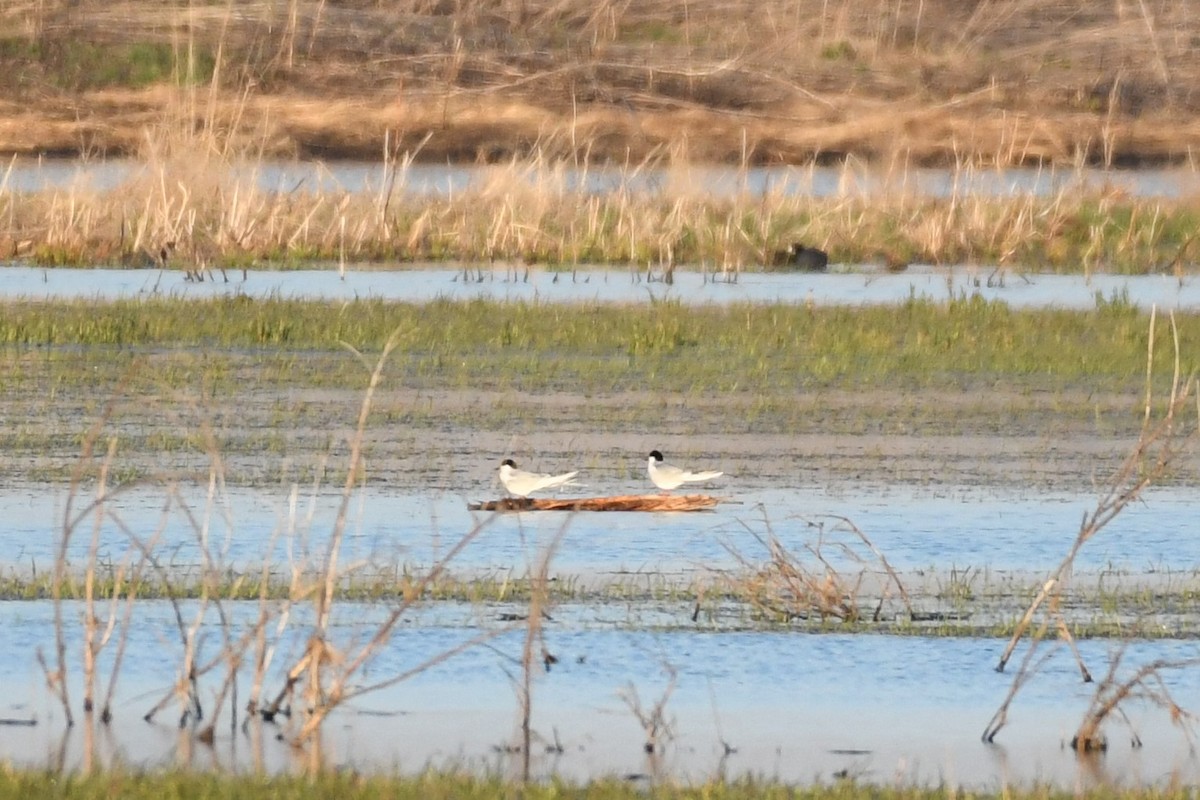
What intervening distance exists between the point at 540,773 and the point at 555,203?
20.7 metres

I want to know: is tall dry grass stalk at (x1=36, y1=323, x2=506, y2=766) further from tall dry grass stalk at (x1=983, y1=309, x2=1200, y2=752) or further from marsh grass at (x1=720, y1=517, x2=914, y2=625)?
tall dry grass stalk at (x1=983, y1=309, x2=1200, y2=752)

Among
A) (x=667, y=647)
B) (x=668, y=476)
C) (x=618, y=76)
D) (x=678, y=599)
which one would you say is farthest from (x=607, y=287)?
(x=618, y=76)

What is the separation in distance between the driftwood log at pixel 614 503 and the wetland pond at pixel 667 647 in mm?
78

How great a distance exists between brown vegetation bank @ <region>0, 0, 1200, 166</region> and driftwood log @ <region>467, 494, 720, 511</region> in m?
27.0

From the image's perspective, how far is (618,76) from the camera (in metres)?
44.6

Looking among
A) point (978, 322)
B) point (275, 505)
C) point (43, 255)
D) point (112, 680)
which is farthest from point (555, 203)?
point (112, 680)

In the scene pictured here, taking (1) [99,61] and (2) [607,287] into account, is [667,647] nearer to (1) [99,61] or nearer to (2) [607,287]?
(2) [607,287]

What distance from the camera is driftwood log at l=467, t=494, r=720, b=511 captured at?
39.5 ft

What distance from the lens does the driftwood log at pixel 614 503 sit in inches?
474

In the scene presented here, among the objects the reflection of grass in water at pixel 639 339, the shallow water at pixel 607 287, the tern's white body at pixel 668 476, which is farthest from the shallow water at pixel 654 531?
the shallow water at pixel 607 287

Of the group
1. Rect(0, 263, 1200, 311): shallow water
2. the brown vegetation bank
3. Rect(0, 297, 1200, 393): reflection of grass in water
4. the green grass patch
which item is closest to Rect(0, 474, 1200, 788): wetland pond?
Rect(0, 297, 1200, 393): reflection of grass in water

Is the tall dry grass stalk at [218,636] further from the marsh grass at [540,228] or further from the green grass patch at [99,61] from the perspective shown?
the green grass patch at [99,61]

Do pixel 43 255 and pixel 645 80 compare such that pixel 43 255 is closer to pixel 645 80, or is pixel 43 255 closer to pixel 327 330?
pixel 327 330

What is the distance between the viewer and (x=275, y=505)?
12.1 m
